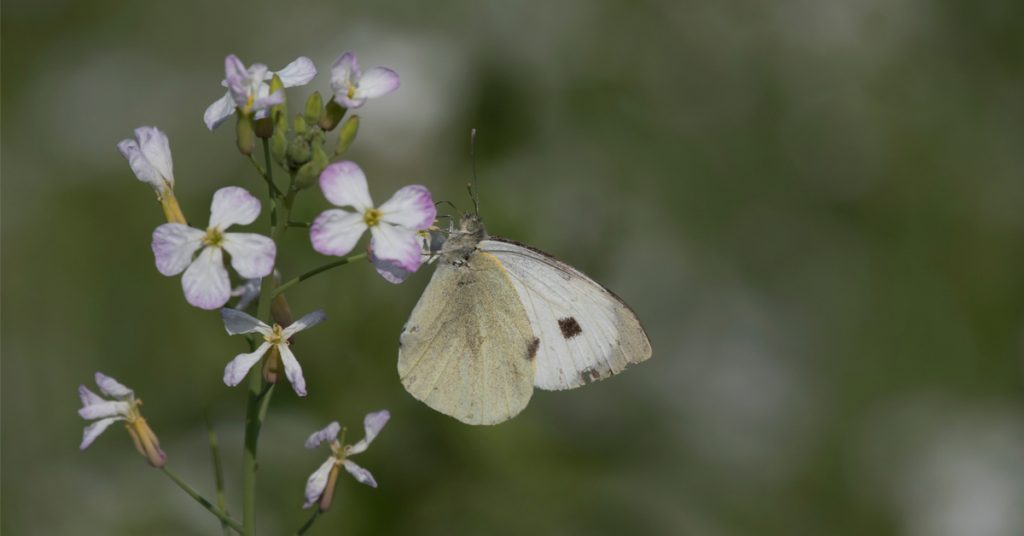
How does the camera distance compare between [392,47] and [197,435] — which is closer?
[197,435]

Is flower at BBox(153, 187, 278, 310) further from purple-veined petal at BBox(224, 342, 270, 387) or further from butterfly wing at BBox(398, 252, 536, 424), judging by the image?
butterfly wing at BBox(398, 252, 536, 424)

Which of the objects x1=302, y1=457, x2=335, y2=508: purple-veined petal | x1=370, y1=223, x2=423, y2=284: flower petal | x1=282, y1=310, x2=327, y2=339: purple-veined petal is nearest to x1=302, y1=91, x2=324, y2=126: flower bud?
x1=370, y1=223, x2=423, y2=284: flower petal

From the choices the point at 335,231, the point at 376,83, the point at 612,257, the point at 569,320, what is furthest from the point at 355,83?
the point at 612,257

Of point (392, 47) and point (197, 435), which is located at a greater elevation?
point (392, 47)

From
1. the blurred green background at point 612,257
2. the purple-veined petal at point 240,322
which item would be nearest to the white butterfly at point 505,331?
the purple-veined petal at point 240,322

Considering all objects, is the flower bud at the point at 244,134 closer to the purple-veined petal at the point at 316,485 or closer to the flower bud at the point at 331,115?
the flower bud at the point at 331,115

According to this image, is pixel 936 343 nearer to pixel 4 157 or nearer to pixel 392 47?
pixel 392 47

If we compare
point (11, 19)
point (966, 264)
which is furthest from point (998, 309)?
point (11, 19)
